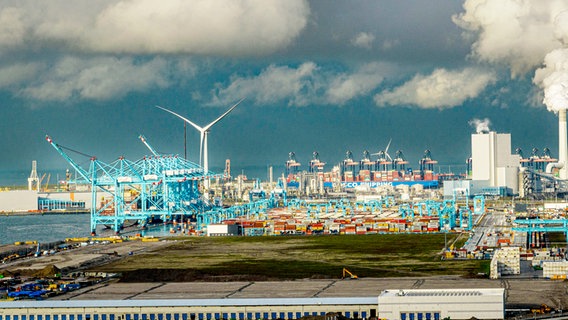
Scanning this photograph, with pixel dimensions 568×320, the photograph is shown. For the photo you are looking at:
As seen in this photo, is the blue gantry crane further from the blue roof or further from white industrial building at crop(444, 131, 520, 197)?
the blue roof

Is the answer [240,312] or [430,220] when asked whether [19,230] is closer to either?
[430,220]

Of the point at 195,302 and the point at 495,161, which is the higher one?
the point at 495,161

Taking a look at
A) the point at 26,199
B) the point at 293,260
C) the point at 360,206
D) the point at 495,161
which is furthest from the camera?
the point at 495,161

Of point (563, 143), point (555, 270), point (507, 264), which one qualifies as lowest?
point (555, 270)

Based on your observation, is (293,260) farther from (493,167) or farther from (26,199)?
(493,167)

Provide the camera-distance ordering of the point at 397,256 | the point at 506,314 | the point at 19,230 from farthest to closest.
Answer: the point at 19,230 → the point at 397,256 → the point at 506,314

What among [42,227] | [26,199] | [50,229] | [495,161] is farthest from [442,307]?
[495,161]

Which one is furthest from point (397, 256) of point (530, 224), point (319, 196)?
point (319, 196)
